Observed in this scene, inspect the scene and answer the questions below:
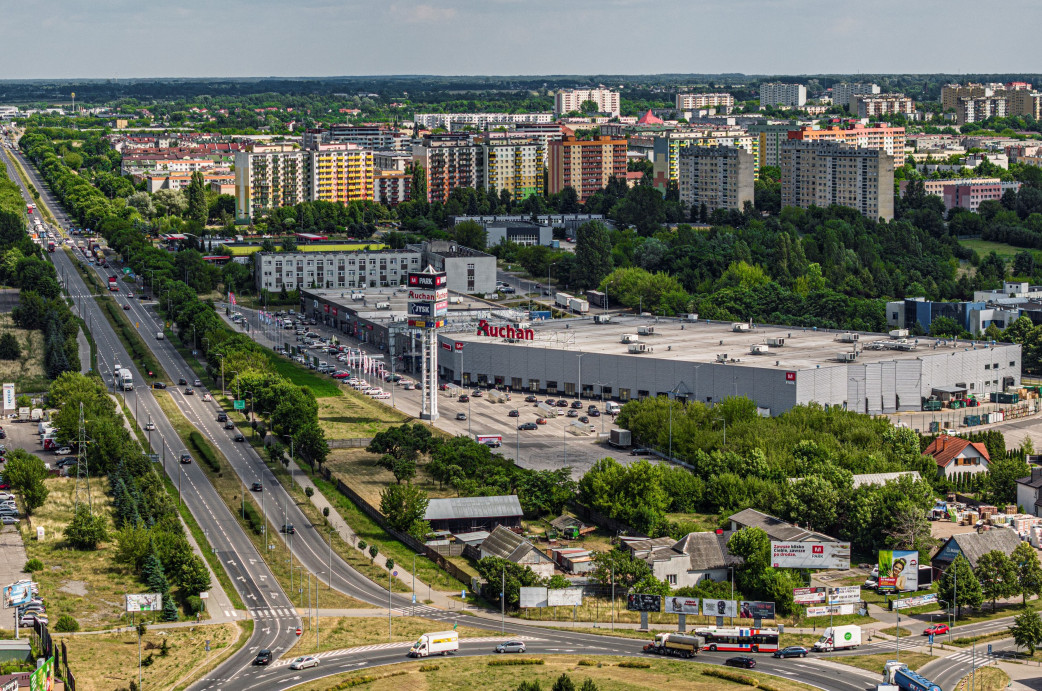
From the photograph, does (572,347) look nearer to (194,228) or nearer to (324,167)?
(194,228)

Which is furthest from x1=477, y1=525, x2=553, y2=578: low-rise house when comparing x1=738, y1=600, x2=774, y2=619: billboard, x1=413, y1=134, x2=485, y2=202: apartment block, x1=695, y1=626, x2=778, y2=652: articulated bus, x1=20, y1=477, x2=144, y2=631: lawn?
x1=413, y1=134, x2=485, y2=202: apartment block

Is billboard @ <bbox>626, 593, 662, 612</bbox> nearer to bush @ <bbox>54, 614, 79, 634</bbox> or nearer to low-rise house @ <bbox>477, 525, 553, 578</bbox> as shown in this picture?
low-rise house @ <bbox>477, 525, 553, 578</bbox>

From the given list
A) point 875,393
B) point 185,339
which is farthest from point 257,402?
point 875,393

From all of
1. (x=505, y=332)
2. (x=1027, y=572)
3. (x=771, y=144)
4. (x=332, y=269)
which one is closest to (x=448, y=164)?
(x=771, y=144)

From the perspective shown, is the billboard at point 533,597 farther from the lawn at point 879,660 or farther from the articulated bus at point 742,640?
the lawn at point 879,660

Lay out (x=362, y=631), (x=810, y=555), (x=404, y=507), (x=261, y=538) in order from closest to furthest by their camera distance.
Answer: (x=362, y=631), (x=810, y=555), (x=261, y=538), (x=404, y=507)

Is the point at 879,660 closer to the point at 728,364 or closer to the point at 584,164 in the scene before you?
the point at 728,364

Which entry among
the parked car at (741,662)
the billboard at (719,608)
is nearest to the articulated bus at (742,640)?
the parked car at (741,662)
